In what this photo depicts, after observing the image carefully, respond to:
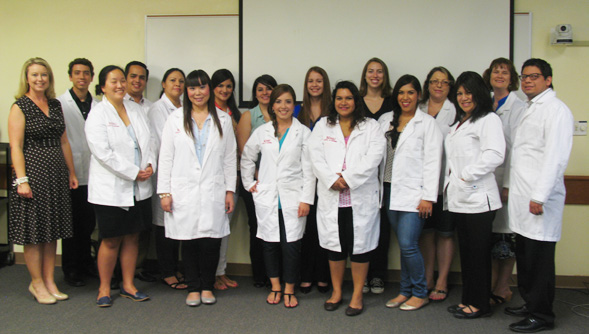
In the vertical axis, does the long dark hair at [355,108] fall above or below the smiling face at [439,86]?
below

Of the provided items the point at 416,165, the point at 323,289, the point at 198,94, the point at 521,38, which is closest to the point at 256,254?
the point at 323,289

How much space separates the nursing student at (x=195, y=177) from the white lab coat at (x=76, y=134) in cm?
85

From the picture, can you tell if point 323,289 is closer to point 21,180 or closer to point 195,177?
point 195,177

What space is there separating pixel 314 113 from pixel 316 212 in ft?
2.44

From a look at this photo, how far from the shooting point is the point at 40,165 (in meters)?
2.92

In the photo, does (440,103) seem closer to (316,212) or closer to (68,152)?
(316,212)

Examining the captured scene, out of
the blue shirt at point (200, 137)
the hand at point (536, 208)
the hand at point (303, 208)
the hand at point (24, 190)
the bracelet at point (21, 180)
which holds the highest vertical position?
the blue shirt at point (200, 137)

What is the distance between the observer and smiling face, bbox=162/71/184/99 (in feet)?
11.1

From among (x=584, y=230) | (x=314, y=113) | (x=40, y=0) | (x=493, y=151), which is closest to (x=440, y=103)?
(x=493, y=151)

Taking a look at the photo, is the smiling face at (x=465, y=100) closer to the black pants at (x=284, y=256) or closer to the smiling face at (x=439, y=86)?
the smiling face at (x=439, y=86)

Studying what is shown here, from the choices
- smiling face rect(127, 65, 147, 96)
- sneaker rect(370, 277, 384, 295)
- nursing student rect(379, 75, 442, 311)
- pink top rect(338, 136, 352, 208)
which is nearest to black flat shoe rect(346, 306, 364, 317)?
nursing student rect(379, 75, 442, 311)

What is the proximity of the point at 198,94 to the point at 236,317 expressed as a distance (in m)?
1.45

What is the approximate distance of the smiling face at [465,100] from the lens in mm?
2684

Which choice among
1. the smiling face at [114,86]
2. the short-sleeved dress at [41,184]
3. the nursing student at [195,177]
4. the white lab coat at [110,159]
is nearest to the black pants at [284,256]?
the nursing student at [195,177]
